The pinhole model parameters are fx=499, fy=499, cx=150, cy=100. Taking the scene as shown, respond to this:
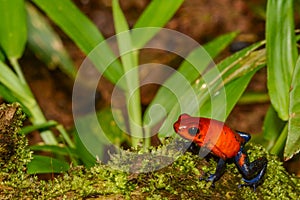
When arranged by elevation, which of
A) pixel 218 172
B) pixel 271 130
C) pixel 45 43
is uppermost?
pixel 45 43

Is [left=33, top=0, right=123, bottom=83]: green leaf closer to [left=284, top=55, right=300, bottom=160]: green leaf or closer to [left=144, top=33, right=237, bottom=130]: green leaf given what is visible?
[left=144, top=33, right=237, bottom=130]: green leaf

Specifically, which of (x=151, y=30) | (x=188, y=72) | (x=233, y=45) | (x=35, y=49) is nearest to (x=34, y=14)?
(x=35, y=49)

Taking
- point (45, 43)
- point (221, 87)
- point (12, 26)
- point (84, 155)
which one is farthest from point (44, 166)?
point (45, 43)

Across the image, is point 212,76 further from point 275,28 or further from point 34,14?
point 34,14

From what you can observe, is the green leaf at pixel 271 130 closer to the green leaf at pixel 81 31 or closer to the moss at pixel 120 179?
the green leaf at pixel 81 31

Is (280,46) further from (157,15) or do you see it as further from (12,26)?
(12,26)
